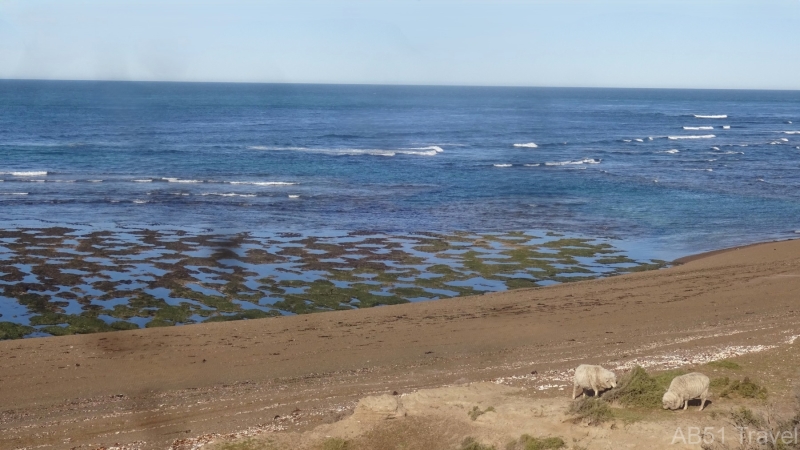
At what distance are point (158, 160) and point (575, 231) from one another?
31.0 metres

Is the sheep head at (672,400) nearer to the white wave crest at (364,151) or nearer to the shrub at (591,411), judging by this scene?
the shrub at (591,411)

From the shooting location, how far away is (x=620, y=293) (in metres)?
21.1

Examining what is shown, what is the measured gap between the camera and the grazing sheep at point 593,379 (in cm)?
1212

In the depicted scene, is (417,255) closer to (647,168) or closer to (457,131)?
(647,168)

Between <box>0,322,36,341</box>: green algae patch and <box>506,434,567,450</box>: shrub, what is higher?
<box>506,434,567,450</box>: shrub

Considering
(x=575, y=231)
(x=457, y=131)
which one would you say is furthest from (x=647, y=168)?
(x=457, y=131)

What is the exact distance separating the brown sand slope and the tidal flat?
1.60 m

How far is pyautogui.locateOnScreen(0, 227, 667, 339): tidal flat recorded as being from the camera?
65.4ft

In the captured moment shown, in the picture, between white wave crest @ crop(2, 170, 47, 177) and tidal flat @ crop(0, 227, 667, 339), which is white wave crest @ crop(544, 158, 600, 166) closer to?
tidal flat @ crop(0, 227, 667, 339)

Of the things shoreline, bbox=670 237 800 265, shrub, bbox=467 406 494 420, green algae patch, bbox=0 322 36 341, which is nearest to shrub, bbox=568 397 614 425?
shrub, bbox=467 406 494 420

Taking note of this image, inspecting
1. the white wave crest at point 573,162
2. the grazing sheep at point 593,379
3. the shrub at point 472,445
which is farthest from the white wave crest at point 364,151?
the shrub at point 472,445

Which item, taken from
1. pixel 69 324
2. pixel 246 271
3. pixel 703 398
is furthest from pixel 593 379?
pixel 246 271

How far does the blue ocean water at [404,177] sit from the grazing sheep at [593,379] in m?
17.3

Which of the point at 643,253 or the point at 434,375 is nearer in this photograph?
the point at 434,375
